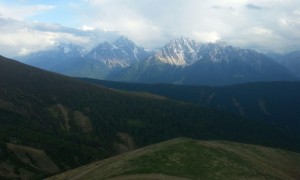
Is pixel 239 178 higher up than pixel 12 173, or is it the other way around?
pixel 239 178

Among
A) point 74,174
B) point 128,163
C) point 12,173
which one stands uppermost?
point 128,163

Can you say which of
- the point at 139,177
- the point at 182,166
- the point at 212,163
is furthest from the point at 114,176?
the point at 212,163

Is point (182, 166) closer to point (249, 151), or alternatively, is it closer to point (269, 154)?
point (249, 151)

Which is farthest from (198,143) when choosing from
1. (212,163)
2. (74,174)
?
(74,174)

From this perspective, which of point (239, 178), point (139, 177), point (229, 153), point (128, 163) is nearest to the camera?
point (139, 177)

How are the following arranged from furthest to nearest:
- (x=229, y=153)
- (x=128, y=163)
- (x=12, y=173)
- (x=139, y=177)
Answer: (x=12, y=173) < (x=229, y=153) < (x=128, y=163) < (x=139, y=177)

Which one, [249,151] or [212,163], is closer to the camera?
[212,163]
